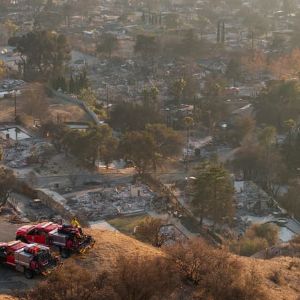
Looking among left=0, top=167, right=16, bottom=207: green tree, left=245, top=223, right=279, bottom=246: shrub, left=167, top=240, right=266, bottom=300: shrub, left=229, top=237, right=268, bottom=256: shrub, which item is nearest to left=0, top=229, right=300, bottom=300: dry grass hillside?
left=167, top=240, right=266, bottom=300: shrub

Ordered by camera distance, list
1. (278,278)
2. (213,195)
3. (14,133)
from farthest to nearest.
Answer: (14,133), (213,195), (278,278)

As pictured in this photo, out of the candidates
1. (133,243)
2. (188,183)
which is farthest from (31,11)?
(133,243)

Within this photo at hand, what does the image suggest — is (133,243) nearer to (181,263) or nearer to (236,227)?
(181,263)

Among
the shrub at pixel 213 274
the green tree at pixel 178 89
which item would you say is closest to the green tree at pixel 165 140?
the green tree at pixel 178 89

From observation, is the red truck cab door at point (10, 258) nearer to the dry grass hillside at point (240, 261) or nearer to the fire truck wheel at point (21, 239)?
the fire truck wheel at point (21, 239)

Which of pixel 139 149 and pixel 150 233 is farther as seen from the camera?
pixel 139 149

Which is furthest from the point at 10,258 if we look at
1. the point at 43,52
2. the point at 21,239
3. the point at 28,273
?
the point at 43,52

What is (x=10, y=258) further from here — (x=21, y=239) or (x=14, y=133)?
(x=14, y=133)
